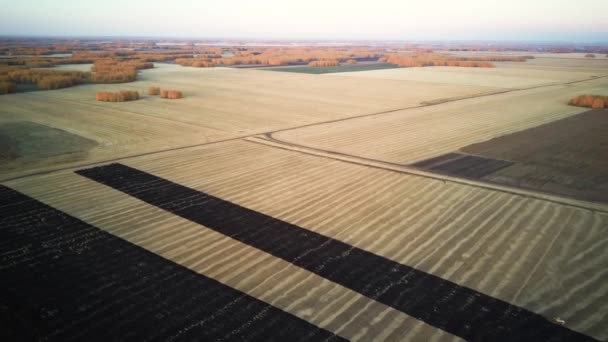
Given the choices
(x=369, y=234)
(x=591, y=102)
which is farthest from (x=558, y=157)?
(x=591, y=102)

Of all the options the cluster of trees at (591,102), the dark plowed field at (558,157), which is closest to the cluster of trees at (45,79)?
the dark plowed field at (558,157)

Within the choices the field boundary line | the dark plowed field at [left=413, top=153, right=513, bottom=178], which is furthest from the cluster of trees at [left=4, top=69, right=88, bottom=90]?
the dark plowed field at [left=413, top=153, right=513, bottom=178]

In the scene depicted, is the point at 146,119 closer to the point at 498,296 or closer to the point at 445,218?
the point at 445,218

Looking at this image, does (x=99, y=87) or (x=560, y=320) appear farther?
(x=99, y=87)

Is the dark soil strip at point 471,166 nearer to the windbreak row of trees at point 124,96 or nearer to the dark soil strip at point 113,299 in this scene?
the dark soil strip at point 113,299

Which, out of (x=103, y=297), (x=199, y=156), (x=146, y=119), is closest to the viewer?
(x=103, y=297)

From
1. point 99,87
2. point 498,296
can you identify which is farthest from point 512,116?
point 99,87
